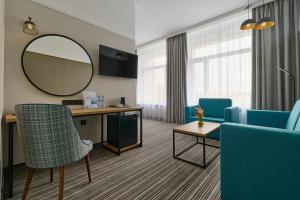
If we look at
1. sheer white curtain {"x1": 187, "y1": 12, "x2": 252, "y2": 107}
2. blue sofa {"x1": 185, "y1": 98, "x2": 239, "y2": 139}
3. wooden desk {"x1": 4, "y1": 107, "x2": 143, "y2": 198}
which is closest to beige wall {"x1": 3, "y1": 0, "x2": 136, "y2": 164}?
wooden desk {"x1": 4, "y1": 107, "x2": 143, "y2": 198}

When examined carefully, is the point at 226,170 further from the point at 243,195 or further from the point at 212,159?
the point at 212,159

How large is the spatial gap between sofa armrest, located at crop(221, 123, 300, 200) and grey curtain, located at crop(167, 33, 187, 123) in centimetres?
336

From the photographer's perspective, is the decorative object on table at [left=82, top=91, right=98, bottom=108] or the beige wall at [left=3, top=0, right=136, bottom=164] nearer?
the beige wall at [left=3, top=0, right=136, bottom=164]

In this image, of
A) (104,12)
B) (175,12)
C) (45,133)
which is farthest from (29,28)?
(175,12)

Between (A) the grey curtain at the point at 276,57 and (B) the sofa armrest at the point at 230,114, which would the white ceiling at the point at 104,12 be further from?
(A) the grey curtain at the point at 276,57

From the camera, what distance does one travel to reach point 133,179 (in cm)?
169

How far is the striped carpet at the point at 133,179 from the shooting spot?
1.43m

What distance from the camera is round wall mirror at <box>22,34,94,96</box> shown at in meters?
2.03

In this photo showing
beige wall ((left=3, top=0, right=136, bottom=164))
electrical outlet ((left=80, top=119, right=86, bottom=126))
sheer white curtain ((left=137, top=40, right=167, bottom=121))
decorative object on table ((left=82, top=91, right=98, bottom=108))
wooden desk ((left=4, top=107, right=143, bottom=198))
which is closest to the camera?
wooden desk ((left=4, top=107, right=143, bottom=198))

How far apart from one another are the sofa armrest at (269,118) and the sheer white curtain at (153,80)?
306 cm

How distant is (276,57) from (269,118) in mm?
1655

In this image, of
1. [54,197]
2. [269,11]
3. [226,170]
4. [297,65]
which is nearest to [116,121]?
[54,197]

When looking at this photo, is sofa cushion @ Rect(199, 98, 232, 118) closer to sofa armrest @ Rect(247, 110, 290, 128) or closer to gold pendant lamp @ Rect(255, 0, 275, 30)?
sofa armrest @ Rect(247, 110, 290, 128)

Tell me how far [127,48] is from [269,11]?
3.13 metres
